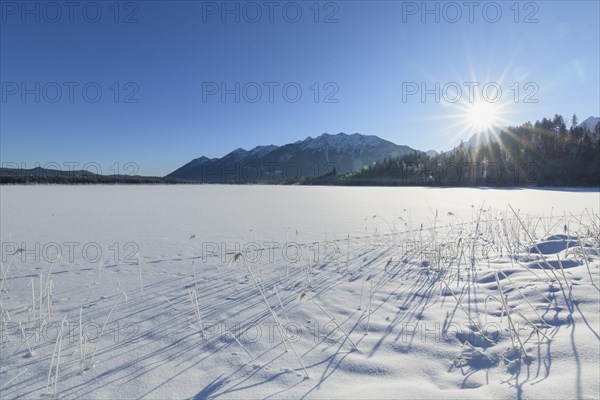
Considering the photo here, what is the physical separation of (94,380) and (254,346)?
106 cm

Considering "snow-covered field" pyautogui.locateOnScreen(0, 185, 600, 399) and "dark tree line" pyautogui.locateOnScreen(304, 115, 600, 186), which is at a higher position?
"dark tree line" pyautogui.locateOnScreen(304, 115, 600, 186)

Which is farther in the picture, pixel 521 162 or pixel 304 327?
pixel 521 162

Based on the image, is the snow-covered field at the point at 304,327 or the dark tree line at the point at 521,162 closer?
the snow-covered field at the point at 304,327

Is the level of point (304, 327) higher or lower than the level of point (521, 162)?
lower

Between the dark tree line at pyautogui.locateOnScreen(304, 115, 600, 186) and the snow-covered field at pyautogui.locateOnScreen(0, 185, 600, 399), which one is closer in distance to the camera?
the snow-covered field at pyautogui.locateOnScreen(0, 185, 600, 399)

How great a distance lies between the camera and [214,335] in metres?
2.56

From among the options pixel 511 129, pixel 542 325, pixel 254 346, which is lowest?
pixel 254 346

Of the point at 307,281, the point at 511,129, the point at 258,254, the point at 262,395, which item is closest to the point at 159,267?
the point at 258,254

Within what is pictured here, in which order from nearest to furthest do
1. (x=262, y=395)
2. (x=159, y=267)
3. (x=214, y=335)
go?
(x=262, y=395) → (x=214, y=335) → (x=159, y=267)

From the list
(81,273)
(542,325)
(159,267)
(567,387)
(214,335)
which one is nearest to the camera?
(567,387)

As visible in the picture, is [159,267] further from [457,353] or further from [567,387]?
[567,387]

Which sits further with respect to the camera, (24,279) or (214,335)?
(24,279)

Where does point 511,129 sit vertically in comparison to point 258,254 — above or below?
above

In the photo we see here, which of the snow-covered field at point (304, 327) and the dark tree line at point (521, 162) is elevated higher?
the dark tree line at point (521, 162)
